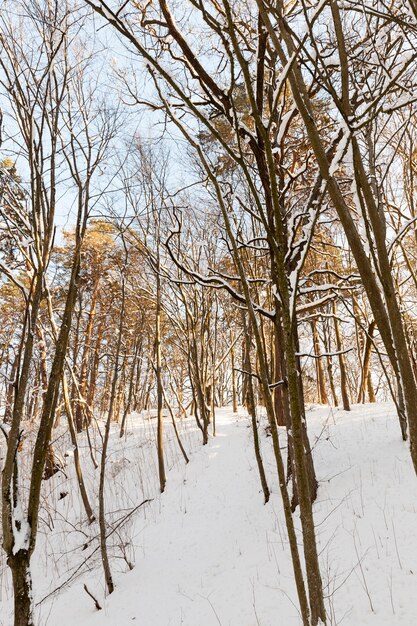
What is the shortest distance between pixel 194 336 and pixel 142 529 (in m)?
4.01

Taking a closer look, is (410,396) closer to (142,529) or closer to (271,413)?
(271,413)

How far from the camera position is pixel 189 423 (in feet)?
35.6

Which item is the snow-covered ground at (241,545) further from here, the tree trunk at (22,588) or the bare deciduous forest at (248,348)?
the tree trunk at (22,588)

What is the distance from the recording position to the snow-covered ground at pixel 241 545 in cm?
310

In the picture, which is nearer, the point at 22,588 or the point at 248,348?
the point at 22,588

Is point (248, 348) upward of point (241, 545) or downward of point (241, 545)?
upward

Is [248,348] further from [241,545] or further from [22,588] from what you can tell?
[22,588]

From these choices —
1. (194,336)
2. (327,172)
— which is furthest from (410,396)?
(194,336)

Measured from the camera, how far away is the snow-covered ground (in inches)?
122

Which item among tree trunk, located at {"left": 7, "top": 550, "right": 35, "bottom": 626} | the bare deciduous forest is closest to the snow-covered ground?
the bare deciduous forest

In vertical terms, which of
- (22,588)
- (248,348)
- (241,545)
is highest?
(248,348)

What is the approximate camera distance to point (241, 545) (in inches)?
170

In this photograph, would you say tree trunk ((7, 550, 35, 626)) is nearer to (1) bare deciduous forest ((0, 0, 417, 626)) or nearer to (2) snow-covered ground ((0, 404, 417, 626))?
(1) bare deciduous forest ((0, 0, 417, 626))

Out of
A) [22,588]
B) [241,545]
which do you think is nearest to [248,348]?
[241,545]
